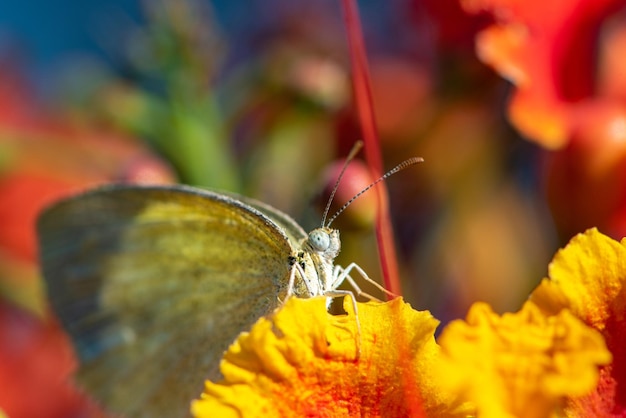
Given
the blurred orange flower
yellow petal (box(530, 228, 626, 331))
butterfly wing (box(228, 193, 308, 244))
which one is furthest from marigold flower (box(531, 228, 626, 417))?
butterfly wing (box(228, 193, 308, 244))

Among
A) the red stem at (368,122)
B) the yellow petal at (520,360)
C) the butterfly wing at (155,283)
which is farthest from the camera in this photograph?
the butterfly wing at (155,283)

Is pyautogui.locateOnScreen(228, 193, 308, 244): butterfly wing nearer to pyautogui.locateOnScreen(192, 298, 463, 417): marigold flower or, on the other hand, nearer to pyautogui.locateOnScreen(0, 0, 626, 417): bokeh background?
pyautogui.locateOnScreen(0, 0, 626, 417): bokeh background

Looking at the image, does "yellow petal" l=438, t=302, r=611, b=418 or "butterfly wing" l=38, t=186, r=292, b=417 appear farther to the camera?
"butterfly wing" l=38, t=186, r=292, b=417

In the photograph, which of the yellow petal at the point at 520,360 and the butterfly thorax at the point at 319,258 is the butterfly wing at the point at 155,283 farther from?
the yellow petal at the point at 520,360

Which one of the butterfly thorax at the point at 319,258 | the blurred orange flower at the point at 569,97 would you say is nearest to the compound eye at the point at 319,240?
the butterfly thorax at the point at 319,258

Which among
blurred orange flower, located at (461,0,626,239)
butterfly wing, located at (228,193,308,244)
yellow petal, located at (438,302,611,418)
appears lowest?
yellow petal, located at (438,302,611,418)

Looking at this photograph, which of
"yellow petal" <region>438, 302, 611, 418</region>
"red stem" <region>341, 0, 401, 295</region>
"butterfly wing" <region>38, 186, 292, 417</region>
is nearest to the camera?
"yellow petal" <region>438, 302, 611, 418</region>

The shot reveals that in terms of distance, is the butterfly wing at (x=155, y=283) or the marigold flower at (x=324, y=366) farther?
the butterfly wing at (x=155, y=283)

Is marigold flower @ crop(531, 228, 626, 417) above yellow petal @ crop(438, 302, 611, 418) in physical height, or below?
above
